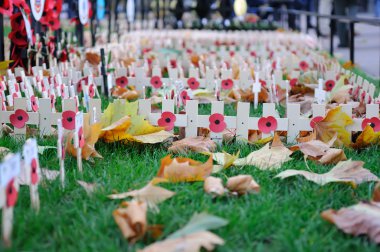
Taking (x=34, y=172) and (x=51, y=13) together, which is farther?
(x=51, y=13)

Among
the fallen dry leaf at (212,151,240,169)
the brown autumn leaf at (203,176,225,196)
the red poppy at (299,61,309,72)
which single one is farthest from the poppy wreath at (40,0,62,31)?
the brown autumn leaf at (203,176,225,196)

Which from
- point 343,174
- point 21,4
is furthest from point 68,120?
point 21,4

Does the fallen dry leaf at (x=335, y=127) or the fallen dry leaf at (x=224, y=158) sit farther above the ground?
the fallen dry leaf at (x=335, y=127)

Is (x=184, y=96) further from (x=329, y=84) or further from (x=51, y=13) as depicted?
(x=51, y=13)

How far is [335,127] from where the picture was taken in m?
3.07

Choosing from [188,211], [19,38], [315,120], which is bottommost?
[188,211]

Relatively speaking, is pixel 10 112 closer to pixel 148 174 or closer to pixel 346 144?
pixel 148 174

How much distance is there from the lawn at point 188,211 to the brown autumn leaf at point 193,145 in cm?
18

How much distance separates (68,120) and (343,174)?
4.07 ft

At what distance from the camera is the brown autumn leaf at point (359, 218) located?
1.94 m

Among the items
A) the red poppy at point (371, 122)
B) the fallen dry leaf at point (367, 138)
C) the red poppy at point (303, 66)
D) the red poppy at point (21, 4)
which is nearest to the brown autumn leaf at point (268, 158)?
the fallen dry leaf at point (367, 138)

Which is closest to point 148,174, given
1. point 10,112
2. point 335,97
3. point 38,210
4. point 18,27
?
point 38,210

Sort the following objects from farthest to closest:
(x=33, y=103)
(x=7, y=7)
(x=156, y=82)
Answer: (x=156, y=82) < (x=7, y=7) < (x=33, y=103)

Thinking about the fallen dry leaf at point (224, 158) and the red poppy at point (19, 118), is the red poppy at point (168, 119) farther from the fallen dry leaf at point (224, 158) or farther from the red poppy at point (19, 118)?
the red poppy at point (19, 118)
